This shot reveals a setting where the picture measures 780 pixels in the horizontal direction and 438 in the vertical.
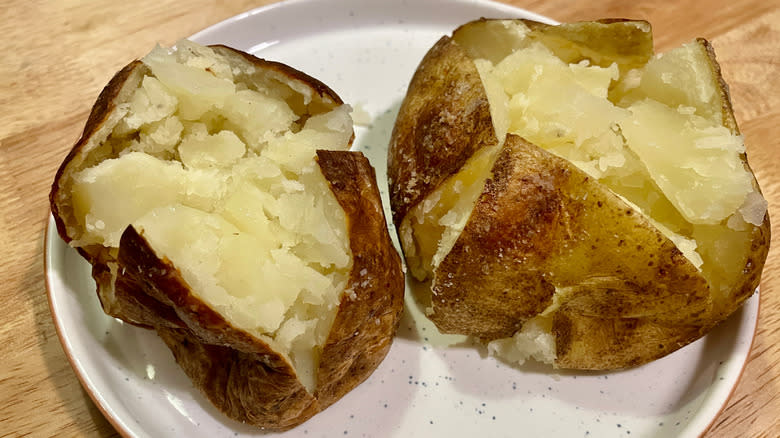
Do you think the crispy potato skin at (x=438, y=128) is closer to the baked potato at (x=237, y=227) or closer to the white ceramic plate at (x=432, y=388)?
the baked potato at (x=237, y=227)

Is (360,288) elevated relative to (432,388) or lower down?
elevated

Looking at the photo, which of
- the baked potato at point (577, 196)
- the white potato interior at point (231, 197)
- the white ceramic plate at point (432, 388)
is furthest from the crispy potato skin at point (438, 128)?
the white ceramic plate at point (432, 388)

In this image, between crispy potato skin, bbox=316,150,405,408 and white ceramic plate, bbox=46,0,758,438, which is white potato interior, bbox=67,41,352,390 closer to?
crispy potato skin, bbox=316,150,405,408

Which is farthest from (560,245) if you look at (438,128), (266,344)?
(266,344)

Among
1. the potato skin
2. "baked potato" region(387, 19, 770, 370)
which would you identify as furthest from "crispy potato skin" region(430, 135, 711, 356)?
the potato skin

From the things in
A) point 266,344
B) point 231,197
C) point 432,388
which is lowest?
point 432,388

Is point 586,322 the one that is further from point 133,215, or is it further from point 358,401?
point 133,215

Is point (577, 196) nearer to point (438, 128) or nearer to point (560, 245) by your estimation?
point (560, 245)
